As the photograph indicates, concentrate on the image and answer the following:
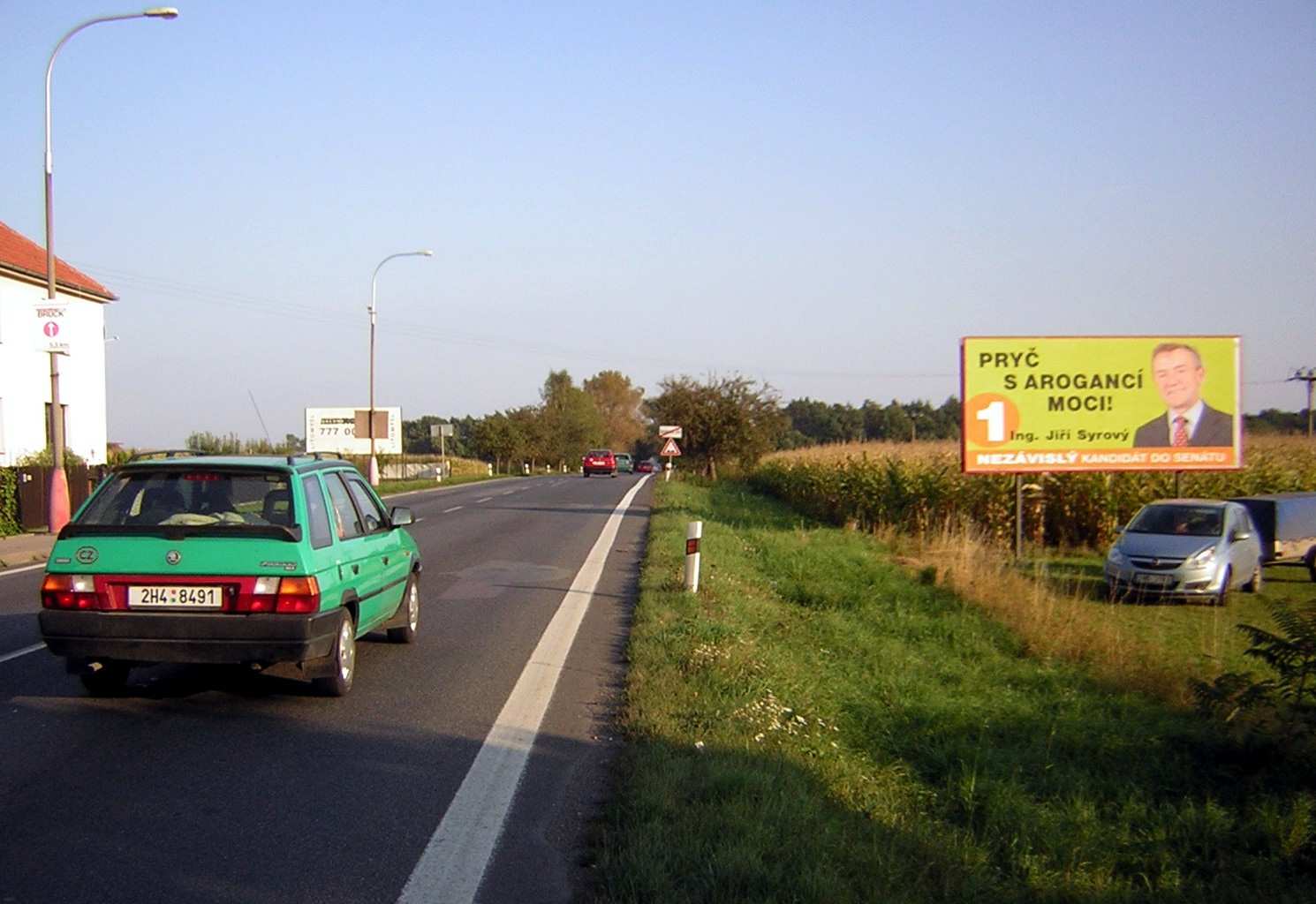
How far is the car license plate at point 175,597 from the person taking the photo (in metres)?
7.12

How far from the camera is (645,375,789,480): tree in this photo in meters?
47.2

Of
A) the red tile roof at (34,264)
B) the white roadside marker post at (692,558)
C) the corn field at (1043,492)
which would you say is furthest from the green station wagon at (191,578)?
the red tile roof at (34,264)

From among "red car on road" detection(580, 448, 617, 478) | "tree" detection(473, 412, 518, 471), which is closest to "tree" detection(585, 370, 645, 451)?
"tree" detection(473, 412, 518, 471)

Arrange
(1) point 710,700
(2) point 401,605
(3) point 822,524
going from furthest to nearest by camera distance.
→ (3) point 822,524 → (2) point 401,605 → (1) point 710,700

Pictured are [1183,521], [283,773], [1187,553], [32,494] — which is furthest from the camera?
[32,494]

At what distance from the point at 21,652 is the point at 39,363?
2594 centimetres

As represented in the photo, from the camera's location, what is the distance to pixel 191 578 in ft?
23.4

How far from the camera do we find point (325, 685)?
7934 millimetres

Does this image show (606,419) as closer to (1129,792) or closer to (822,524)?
(822,524)

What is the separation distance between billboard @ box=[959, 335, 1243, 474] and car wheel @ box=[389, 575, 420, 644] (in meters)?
14.8

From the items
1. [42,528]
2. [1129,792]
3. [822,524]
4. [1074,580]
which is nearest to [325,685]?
[1129,792]

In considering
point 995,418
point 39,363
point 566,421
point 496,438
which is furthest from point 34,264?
point 566,421

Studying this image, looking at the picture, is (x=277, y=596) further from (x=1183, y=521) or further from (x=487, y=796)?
(x=1183, y=521)

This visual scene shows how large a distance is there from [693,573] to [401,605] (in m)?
4.29
